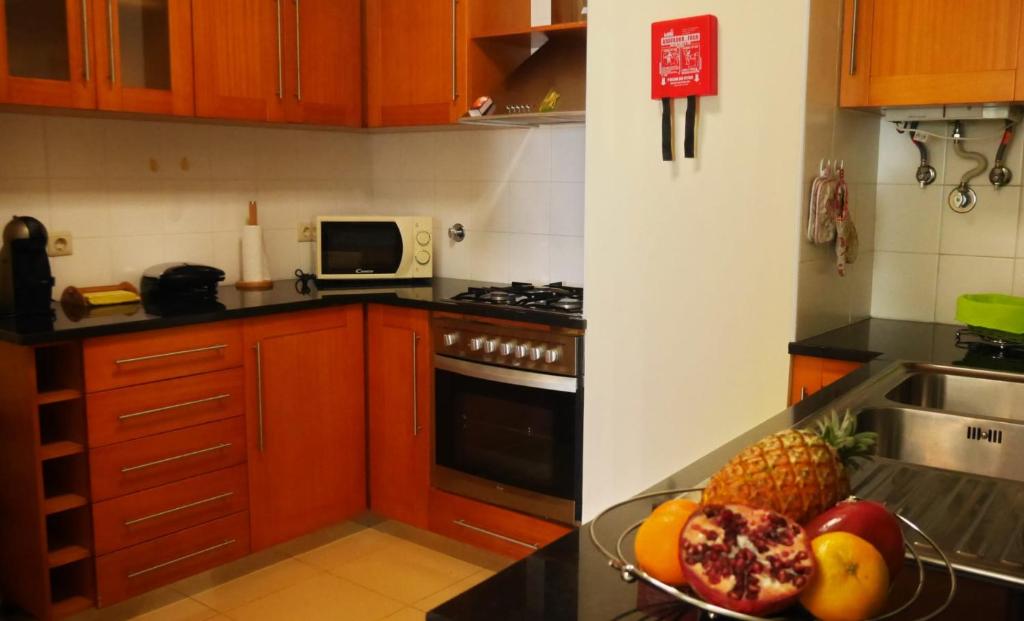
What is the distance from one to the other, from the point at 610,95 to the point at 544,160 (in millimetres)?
743

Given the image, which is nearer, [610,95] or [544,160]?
[610,95]

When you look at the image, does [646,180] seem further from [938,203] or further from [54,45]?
[54,45]

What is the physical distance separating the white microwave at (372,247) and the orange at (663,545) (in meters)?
2.62

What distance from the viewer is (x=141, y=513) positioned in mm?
2555

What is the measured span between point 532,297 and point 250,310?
866 millimetres

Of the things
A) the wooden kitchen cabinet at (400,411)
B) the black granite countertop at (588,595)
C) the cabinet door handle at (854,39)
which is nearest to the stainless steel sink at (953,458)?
the black granite countertop at (588,595)

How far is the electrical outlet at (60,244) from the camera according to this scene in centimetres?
281

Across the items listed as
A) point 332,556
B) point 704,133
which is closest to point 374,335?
point 332,556

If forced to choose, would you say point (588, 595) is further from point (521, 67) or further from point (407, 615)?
point (521, 67)

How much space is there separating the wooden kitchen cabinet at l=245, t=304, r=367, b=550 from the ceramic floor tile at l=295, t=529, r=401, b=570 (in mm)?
108

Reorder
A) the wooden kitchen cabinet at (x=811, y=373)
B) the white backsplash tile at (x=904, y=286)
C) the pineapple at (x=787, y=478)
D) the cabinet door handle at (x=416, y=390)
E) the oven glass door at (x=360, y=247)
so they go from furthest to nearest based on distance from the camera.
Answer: the oven glass door at (x=360, y=247) < the cabinet door handle at (x=416, y=390) < the white backsplash tile at (x=904, y=286) < the wooden kitchen cabinet at (x=811, y=373) < the pineapple at (x=787, y=478)

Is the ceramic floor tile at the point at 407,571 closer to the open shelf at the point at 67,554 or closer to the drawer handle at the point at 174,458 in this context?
the drawer handle at the point at 174,458

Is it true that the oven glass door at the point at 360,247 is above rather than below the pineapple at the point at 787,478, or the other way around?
above

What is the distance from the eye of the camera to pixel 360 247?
333 centimetres
